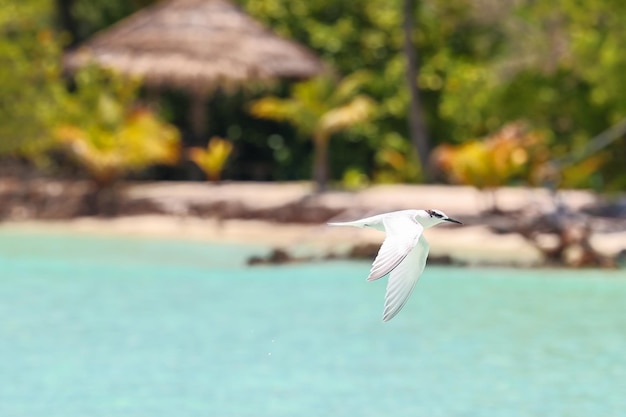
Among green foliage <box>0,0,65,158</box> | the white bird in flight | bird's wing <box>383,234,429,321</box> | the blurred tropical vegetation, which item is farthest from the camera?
green foliage <box>0,0,65,158</box>

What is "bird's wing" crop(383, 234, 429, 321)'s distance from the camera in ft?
20.2

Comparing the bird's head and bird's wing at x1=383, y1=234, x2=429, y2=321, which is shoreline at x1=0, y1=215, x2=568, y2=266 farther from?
bird's wing at x1=383, y1=234, x2=429, y2=321

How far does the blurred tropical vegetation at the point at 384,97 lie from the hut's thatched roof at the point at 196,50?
513mm

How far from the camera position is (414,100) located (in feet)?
70.8

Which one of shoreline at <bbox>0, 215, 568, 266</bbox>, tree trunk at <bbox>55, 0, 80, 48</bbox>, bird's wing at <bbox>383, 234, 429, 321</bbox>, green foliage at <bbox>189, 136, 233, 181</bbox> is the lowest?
shoreline at <bbox>0, 215, 568, 266</bbox>

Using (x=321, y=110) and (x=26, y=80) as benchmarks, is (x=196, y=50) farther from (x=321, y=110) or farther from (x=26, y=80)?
(x=321, y=110)

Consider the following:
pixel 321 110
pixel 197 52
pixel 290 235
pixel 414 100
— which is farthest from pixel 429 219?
pixel 197 52

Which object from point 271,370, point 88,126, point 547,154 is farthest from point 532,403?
point 88,126

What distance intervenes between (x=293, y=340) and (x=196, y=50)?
11800 mm

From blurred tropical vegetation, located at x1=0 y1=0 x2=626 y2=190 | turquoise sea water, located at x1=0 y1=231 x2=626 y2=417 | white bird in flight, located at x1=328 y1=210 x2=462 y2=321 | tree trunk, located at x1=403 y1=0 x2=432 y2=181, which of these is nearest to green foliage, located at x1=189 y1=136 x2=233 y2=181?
blurred tropical vegetation, located at x1=0 y1=0 x2=626 y2=190

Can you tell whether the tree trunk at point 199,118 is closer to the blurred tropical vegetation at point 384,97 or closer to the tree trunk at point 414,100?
the blurred tropical vegetation at point 384,97

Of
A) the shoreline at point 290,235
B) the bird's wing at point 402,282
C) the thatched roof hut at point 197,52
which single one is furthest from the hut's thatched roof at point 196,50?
the bird's wing at point 402,282

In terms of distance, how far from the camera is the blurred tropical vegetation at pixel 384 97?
19562 mm

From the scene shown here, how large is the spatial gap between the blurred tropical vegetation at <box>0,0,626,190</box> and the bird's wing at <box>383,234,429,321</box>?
37.0ft
